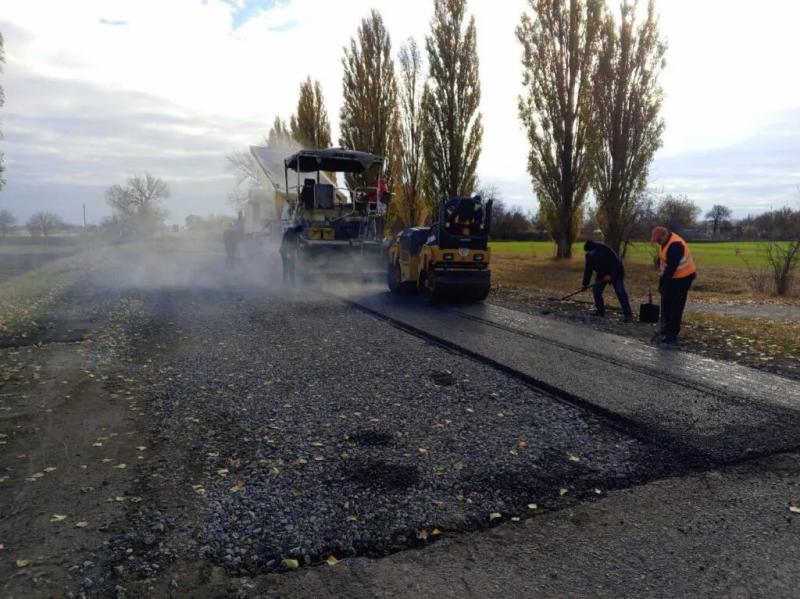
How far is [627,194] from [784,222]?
7.61 meters

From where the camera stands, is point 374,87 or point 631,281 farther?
point 374,87

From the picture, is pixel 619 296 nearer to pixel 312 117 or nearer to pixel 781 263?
pixel 781 263

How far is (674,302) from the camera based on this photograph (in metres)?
8.38

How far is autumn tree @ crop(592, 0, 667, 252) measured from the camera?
22.0 m

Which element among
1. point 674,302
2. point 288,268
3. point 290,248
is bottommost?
point 674,302

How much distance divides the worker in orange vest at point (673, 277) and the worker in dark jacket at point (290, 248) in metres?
9.37

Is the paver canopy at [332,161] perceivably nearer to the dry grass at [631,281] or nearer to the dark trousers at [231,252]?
the dry grass at [631,281]

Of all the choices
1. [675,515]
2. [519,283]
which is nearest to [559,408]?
[675,515]

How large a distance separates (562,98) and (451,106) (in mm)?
4588

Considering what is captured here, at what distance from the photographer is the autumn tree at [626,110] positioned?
2202 cm

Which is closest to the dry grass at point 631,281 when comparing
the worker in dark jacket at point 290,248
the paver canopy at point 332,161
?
the paver canopy at point 332,161

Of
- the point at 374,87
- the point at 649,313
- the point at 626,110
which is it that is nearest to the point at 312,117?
the point at 374,87

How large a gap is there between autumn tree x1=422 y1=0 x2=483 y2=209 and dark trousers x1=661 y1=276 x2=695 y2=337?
17271 millimetres

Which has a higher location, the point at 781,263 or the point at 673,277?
the point at 673,277
